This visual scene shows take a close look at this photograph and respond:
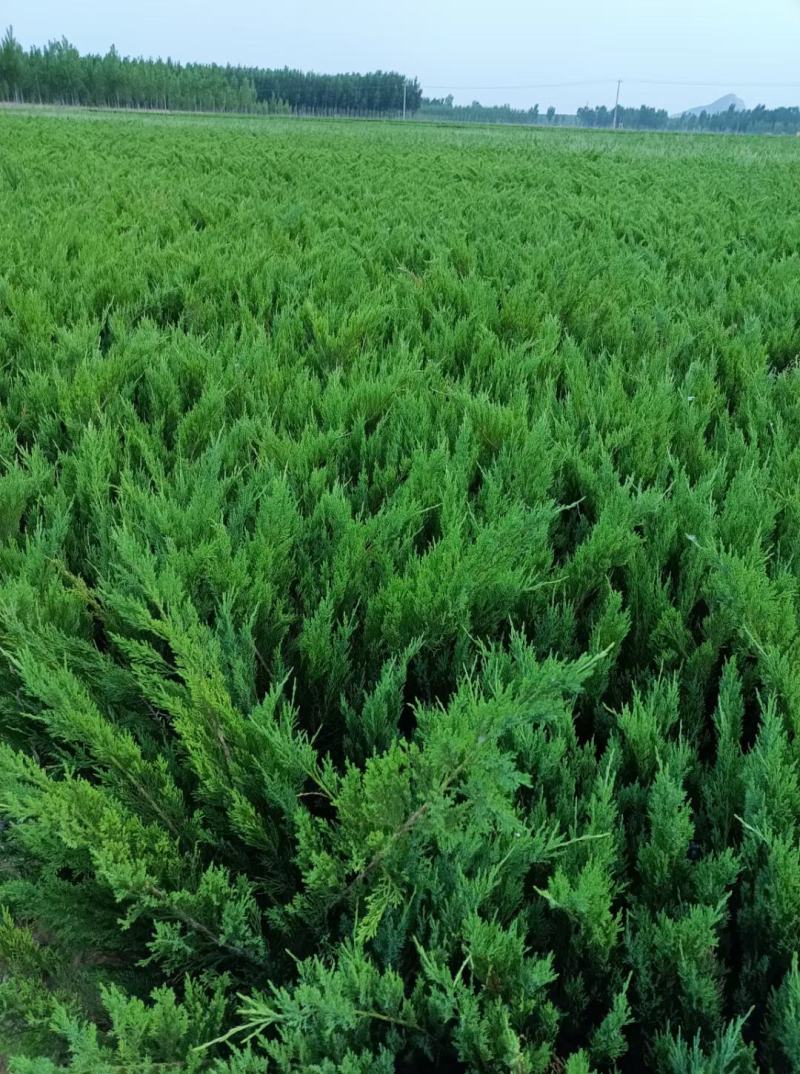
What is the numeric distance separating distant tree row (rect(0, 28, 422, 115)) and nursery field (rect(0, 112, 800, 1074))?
3207 inches

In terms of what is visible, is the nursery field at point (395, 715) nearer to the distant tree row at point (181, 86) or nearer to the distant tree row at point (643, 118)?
the distant tree row at point (181, 86)

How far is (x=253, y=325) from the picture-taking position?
11.2ft

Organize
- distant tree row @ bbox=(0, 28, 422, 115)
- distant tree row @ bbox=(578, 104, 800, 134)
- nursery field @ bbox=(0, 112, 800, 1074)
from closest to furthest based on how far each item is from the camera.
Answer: nursery field @ bbox=(0, 112, 800, 1074)
distant tree row @ bbox=(0, 28, 422, 115)
distant tree row @ bbox=(578, 104, 800, 134)

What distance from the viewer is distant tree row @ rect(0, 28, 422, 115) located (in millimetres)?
69062

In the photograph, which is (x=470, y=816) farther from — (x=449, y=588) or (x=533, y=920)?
(x=449, y=588)

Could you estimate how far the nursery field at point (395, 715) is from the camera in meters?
1.04

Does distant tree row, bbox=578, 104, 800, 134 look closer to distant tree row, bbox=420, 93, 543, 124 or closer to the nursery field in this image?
distant tree row, bbox=420, 93, 543, 124

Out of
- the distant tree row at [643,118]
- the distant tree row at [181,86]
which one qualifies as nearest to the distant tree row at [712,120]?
the distant tree row at [643,118]

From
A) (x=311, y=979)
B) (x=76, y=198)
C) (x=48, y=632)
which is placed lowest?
(x=311, y=979)

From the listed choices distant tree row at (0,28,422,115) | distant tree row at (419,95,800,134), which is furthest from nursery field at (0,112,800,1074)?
distant tree row at (419,95,800,134)

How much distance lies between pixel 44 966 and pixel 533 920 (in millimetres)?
759

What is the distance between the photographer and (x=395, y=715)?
4.66 feet

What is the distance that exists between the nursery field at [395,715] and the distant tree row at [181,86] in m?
81.5

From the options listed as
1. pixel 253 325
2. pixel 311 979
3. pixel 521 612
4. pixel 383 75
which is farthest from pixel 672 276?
pixel 383 75
